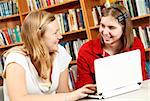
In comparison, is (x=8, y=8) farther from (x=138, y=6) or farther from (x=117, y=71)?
(x=117, y=71)

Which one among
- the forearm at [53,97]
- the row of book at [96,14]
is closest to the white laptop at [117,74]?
the forearm at [53,97]

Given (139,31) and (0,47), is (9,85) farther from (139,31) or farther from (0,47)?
(0,47)

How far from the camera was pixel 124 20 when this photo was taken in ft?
7.06

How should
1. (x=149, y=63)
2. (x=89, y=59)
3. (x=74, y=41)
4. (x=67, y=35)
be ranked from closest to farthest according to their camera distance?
(x=89, y=59) → (x=149, y=63) → (x=74, y=41) → (x=67, y=35)

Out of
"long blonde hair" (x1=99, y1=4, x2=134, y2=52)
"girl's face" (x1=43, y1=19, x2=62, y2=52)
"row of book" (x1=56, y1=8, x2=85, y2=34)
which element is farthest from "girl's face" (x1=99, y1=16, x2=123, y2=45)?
"row of book" (x1=56, y1=8, x2=85, y2=34)

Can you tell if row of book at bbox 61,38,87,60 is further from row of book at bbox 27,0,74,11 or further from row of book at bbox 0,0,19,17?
row of book at bbox 0,0,19,17

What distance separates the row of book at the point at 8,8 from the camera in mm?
3663

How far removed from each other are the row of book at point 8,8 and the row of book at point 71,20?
643mm

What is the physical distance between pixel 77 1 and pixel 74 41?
0.47 metres

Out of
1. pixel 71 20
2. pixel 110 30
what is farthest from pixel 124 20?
pixel 71 20

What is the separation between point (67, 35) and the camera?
11.9ft

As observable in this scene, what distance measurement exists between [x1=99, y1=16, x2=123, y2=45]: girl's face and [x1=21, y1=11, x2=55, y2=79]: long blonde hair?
1.66ft

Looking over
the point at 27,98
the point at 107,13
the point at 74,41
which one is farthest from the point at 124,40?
the point at 74,41

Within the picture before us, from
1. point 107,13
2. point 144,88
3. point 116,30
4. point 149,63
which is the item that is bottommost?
point 149,63
